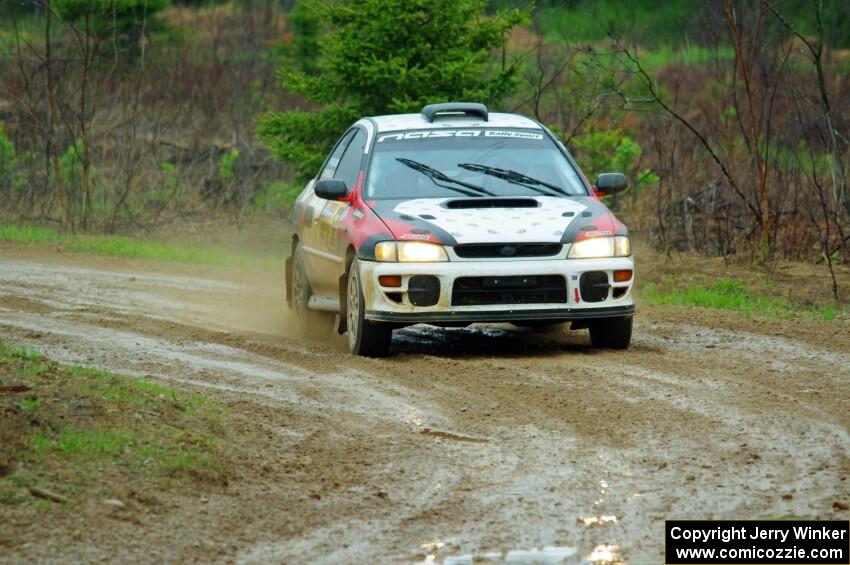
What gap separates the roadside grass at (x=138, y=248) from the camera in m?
19.8

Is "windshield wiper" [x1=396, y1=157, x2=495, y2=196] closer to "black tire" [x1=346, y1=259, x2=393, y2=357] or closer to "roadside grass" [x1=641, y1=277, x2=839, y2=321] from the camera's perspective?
"black tire" [x1=346, y1=259, x2=393, y2=357]

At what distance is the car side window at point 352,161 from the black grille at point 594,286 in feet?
6.92

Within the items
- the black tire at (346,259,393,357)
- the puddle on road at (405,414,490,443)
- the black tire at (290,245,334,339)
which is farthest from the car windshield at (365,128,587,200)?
the puddle on road at (405,414,490,443)

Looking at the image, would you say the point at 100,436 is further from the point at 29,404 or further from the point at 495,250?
the point at 495,250

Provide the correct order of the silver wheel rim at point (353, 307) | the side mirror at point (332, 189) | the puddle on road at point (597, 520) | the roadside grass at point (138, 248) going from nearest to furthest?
the puddle on road at point (597, 520) → the silver wheel rim at point (353, 307) → the side mirror at point (332, 189) → the roadside grass at point (138, 248)

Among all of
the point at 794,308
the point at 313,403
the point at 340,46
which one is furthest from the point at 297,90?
the point at 313,403

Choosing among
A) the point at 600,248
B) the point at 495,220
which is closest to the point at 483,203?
the point at 495,220

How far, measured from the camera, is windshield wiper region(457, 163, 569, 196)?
11.5 m

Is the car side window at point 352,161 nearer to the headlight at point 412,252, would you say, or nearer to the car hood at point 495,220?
the car hood at point 495,220

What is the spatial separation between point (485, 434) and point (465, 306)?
2497 millimetres

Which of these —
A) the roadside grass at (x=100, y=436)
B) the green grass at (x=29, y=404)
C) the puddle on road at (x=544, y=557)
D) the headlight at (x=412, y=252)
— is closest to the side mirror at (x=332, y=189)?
the headlight at (x=412, y=252)

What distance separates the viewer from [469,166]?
38.2 feet

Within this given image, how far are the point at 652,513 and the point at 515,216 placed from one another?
15.3 ft

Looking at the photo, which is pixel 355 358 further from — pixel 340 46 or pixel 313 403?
A: pixel 340 46
